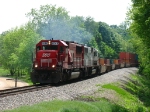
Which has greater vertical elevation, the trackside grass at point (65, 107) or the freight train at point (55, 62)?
the freight train at point (55, 62)

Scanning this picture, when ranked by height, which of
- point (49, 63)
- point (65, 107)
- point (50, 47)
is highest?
point (50, 47)

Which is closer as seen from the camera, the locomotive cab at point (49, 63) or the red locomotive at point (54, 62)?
the locomotive cab at point (49, 63)

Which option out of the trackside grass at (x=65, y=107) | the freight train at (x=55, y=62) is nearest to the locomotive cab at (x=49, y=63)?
the freight train at (x=55, y=62)

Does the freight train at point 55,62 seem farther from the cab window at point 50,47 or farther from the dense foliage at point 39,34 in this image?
the dense foliage at point 39,34

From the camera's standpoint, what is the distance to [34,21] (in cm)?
7875

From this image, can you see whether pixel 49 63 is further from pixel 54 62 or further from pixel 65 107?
pixel 65 107

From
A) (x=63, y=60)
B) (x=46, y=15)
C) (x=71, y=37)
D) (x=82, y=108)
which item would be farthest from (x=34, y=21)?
(x=82, y=108)

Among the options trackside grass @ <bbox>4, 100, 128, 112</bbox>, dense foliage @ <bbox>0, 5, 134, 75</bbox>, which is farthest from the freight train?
dense foliage @ <bbox>0, 5, 134, 75</bbox>

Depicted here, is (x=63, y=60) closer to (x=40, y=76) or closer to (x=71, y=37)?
(x=40, y=76)

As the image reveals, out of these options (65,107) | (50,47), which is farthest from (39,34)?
(65,107)

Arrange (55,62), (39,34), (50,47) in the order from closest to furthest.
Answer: (55,62), (50,47), (39,34)

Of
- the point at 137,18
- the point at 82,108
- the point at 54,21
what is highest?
the point at 54,21

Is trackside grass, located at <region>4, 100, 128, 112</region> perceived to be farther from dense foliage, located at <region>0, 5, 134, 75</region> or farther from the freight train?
dense foliage, located at <region>0, 5, 134, 75</region>

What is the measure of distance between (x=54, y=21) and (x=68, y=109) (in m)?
64.6
